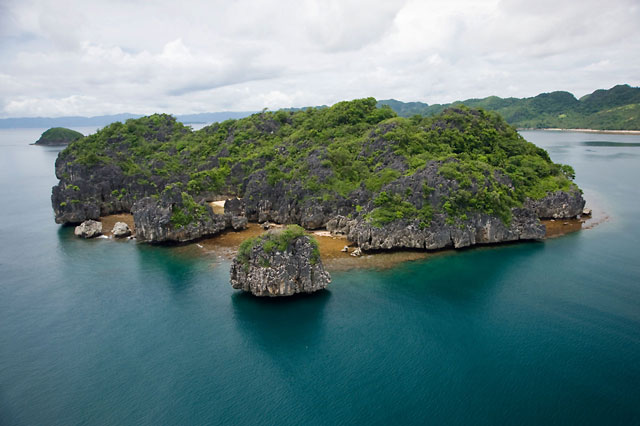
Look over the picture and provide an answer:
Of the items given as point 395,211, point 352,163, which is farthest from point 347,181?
point 395,211

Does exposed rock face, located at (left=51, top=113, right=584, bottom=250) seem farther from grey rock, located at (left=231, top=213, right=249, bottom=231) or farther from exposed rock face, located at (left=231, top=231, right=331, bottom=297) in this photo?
exposed rock face, located at (left=231, top=231, right=331, bottom=297)

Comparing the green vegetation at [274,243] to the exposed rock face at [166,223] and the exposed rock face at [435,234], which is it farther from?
the exposed rock face at [166,223]

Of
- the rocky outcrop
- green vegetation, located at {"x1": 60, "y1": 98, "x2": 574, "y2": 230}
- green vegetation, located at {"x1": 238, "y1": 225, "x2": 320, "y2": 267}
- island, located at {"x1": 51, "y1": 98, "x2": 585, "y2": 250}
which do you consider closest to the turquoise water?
green vegetation, located at {"x1": 238, "y1": 225, "x2": 320, "y2": 267}

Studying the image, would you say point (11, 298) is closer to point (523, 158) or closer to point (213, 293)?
point (213, 293)

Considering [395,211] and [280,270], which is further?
[395,211]

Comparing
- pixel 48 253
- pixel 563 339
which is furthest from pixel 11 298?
pixel 563 339

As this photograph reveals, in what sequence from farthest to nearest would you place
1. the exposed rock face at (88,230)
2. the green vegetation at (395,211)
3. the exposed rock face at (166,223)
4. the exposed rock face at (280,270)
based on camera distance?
the exposed rock face at (88,230)
the exposed rock face at (166,223)
the green vegetation at (395,211)
the exposed rock face at (280,270)

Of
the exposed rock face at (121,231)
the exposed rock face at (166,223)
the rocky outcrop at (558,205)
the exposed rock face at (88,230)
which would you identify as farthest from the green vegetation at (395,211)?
the exposed rock face at (88,230)

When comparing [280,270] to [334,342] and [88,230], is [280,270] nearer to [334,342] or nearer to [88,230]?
[334,342]

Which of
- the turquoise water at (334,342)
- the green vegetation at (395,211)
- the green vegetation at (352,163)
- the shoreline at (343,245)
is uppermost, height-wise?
the green vegetation at (352,163)
